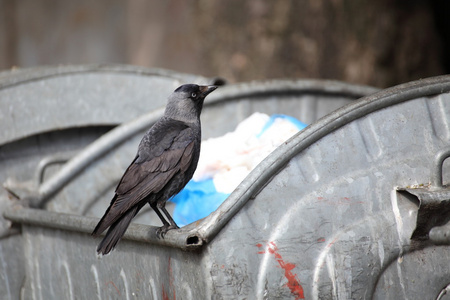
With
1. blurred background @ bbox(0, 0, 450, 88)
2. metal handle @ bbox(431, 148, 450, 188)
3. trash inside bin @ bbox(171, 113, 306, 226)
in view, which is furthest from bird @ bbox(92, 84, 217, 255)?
blurred background @ bbox(0, 0, 450, 88)

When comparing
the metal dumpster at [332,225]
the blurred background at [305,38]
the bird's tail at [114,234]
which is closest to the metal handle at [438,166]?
the metal dumpster at [332,225]

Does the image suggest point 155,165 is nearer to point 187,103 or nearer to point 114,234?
point 114,234

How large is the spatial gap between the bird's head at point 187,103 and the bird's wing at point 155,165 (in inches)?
7.8

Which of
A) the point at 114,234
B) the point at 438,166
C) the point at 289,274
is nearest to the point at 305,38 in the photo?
the point at 438,166

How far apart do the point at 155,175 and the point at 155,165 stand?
0.04 m

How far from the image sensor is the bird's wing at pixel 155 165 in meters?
2.30

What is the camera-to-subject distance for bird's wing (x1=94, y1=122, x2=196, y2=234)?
2.30 m

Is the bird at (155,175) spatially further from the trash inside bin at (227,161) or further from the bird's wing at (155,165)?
the trash inside bin at (227,161)

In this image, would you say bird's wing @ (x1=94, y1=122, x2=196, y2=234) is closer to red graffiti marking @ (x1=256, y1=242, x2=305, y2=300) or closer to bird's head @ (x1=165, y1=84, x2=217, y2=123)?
bird's head @ (x1=165, y1=84, x2=217, y2=123)

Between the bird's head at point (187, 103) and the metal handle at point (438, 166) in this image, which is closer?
the metal handle at point (438, 166)

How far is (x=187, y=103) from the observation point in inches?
110

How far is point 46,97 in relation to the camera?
3469mm

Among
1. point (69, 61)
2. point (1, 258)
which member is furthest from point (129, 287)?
point (69, 61)

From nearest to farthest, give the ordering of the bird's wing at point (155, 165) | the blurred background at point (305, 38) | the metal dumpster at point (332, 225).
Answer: the metal dumpster at point (332, 225)
the bird's wing at point (155, 165)
the blurred background at point (305, 38)
